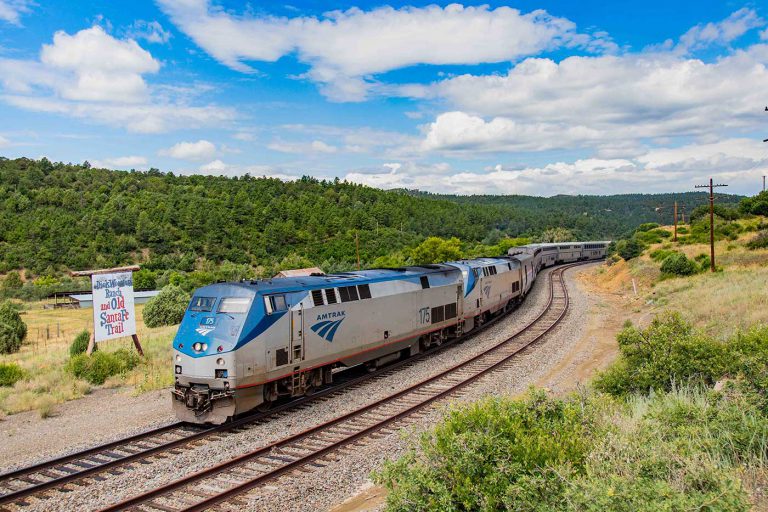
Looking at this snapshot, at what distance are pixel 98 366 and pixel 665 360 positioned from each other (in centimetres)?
1944

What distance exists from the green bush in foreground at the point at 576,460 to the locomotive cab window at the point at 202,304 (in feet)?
28.9

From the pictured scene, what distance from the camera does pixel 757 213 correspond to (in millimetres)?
67625

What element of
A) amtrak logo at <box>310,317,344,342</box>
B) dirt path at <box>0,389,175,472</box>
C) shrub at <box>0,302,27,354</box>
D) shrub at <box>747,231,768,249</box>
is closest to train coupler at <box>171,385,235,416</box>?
dirt path at <box>0,389,175,472</box>

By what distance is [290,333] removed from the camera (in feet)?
51.0

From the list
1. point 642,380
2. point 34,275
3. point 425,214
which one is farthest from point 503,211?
point 642,380

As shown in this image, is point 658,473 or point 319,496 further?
point 319,496

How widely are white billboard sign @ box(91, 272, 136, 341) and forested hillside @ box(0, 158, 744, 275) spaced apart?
182 feet

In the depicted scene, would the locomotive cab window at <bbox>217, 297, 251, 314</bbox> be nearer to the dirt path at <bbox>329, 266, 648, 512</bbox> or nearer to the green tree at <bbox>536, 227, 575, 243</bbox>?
the dirt path at <bbox>329, 266, 648, 512</bbox>

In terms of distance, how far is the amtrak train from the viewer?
13.9 meters

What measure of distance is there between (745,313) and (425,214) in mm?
111257

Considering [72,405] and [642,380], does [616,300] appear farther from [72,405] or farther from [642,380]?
[72,405]

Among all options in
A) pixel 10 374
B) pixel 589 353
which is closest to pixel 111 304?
pixel 10 374

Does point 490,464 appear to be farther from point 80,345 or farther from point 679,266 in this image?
point 679,266

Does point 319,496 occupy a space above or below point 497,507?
below
